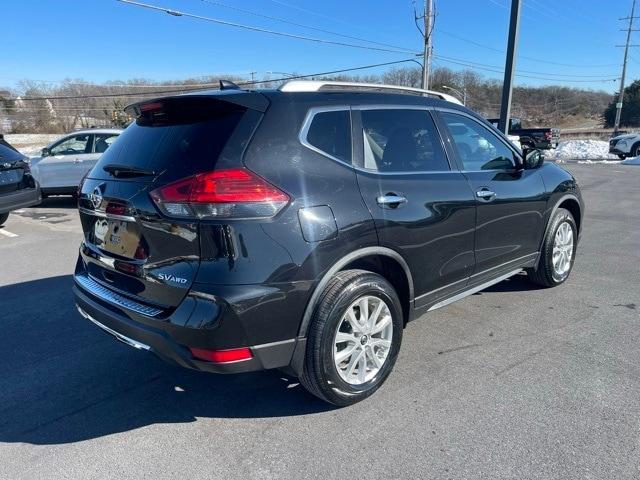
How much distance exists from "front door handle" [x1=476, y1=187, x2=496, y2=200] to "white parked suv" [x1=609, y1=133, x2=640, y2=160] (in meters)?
23.7

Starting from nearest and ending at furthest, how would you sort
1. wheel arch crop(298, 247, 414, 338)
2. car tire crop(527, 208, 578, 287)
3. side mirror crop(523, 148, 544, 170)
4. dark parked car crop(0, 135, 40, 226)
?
1. wheel arch crop(298, 247, 414, 338)
2. side mirror crop(523, 148, 544, 170)
3. car tire crop(527, 208, 578, 287)
4. dark parked car crop(0, 135, 40, 226)

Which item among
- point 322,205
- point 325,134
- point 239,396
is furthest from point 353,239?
point 239,396

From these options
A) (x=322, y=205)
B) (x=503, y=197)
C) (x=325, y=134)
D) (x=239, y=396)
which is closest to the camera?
(x=322, y=205)

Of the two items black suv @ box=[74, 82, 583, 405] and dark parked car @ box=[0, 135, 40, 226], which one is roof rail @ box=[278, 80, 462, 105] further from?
dark parked car @ box=[0, 135, 40, 226]

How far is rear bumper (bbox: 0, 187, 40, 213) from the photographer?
8008mm

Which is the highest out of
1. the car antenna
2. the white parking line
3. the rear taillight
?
the car antenna

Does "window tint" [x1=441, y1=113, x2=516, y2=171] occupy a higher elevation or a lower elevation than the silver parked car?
higher

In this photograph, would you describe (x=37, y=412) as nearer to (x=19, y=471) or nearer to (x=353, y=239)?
(x=19, y=471)

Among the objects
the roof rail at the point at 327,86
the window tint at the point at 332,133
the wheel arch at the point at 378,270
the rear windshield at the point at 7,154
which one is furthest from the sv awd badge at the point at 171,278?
the rear windshield at the point at 7,154

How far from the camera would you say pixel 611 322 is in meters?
4.17

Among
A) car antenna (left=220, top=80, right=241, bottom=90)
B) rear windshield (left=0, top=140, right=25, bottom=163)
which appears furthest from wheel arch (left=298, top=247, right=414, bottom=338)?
rear windshield (left=0, top=140, right=25, bottom=163)

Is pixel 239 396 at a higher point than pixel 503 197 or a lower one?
lower

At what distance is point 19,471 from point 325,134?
7.90 ft

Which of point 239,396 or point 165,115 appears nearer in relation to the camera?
point 165,115
